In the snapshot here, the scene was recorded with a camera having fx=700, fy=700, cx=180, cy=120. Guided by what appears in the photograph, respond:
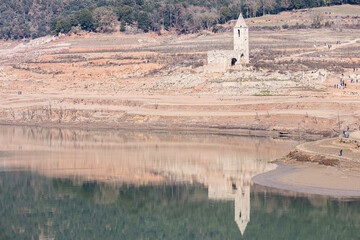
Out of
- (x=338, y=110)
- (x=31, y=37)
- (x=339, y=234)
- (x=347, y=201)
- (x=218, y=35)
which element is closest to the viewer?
(x=339, y=234)

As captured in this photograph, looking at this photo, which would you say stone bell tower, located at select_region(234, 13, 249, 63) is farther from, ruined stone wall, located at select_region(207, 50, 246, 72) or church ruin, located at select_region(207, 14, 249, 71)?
ruined stone wall, located at select_region(207, 50, 246, 72)

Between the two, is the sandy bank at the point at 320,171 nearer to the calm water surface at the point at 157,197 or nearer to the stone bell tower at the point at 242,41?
the calm water surface at the point at 157,197

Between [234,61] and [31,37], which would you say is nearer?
[234,61]

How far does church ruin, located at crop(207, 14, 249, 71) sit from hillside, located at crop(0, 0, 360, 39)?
37.5m

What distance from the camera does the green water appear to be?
28422 millimetres

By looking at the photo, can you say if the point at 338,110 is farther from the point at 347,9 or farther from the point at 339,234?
the point at 347,9

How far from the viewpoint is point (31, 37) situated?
411 ft

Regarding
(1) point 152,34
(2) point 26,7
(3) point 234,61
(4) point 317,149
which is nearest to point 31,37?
(2) point 26,7

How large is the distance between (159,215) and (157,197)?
Answer: 2396mm

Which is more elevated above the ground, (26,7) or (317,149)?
(26,7)

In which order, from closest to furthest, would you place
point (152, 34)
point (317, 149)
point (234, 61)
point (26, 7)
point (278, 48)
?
1. point (317, 149)
2. point (234, 61)
3. point (278, 48)
4. point (152, 34)
5. point (26, 7)

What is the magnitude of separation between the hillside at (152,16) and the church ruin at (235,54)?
123 feet

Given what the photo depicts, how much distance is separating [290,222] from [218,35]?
235 ft

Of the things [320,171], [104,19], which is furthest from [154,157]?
[104,19]
